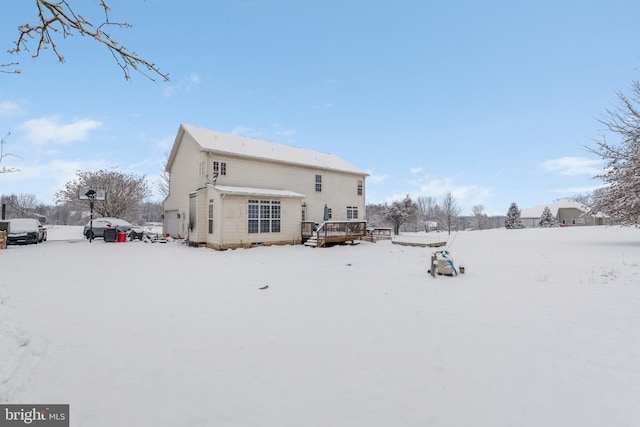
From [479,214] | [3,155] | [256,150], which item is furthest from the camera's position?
[479,214]

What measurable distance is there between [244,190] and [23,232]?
14.4 m

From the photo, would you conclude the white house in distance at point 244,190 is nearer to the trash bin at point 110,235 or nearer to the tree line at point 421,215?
the trash bin at point 110,235

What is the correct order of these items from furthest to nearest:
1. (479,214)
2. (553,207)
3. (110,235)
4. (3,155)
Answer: (479,214)
(553,207)
(110,235)
(3,155)

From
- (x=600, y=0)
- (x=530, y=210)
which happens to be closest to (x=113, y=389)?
(x=600, y=0)

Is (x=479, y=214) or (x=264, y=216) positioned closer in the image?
(x=264, y=216)

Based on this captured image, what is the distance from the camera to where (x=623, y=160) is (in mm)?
15148

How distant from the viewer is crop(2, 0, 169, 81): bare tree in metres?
2.99

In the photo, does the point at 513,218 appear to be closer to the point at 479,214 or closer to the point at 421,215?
the point at 421,215

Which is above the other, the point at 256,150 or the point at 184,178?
the point at 256,150

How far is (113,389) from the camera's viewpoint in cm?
290

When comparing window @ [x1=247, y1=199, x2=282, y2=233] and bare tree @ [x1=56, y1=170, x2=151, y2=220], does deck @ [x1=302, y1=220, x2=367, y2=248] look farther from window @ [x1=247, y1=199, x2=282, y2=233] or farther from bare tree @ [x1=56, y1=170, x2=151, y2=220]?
bare tree @ [x1=56, y1=170, x2=151, y2=220]

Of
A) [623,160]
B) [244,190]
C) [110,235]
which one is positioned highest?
[623,160]

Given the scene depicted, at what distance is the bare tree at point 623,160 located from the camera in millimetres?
13992

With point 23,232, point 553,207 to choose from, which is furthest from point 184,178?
point 553,207
